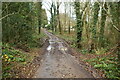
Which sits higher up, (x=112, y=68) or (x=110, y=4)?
(x=110, y=4)

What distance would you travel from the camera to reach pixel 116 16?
1146 cm

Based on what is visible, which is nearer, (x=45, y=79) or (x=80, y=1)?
(x=45, y=79)

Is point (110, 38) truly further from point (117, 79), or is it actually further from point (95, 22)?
point (117, 79)

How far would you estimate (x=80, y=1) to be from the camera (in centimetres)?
1578

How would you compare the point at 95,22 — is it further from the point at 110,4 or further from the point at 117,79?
the point at 117,79

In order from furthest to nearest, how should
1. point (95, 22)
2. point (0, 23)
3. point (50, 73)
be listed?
point (95, 22)
point (0, 23)
point (50, 73)

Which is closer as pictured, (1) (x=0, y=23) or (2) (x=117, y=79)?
(2) (x=117, y=79)

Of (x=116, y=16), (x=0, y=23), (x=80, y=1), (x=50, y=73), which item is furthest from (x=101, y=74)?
(x=80, y=1)

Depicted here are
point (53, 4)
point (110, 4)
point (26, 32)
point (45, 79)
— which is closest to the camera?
point (45, 79)

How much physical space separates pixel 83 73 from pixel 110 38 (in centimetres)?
824

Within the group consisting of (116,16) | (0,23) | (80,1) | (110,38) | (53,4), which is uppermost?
(53,4)

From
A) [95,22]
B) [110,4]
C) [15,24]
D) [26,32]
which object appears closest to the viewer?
[15,24]

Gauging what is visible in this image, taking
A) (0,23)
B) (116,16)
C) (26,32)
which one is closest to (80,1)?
(116,16)

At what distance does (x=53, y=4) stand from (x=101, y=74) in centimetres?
3262
